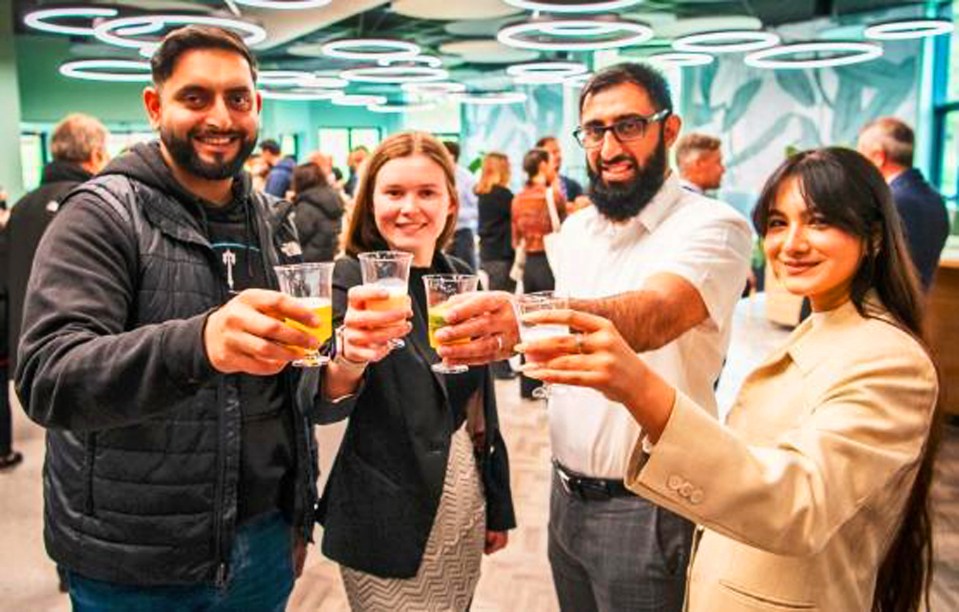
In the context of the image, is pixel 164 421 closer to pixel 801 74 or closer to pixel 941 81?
pixel 941 81

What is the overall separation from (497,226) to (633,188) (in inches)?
208

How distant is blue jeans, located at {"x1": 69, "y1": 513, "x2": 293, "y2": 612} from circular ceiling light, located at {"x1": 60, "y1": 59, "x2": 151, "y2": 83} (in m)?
11.5

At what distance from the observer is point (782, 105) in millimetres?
14359

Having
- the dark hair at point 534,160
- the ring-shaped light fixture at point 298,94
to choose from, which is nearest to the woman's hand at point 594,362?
the dark hair at point 534,160

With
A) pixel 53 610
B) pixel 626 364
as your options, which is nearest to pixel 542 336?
pixel 626 364

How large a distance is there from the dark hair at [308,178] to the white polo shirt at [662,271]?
5.34m

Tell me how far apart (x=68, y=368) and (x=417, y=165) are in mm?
1024

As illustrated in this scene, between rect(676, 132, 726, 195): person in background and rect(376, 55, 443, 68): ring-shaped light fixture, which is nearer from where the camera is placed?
rect(676, 132, 726, 195): person in background

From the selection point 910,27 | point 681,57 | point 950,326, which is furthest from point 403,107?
point 950,326

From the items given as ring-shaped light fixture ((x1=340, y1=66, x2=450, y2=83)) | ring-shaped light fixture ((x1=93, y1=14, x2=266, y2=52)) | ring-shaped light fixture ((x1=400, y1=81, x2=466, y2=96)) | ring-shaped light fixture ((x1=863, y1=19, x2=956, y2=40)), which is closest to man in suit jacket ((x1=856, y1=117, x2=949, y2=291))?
ring-shaped light fixture ((x1=863, y1=19, x2=956, y2=40))

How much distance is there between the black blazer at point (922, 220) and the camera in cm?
494

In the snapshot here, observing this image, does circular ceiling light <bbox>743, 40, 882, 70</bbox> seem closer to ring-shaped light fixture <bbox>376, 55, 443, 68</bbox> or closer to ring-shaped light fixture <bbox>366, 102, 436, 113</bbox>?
ring-shaped light fixture <bbox>376, 55, 443, 68</bbox>

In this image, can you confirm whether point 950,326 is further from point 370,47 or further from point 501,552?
point 370,47

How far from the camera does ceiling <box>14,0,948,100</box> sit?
11094 millimetres
